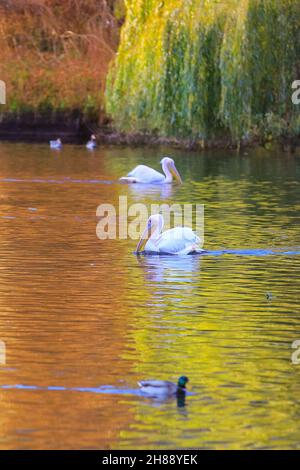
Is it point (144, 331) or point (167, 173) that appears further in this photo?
point (167, 173)

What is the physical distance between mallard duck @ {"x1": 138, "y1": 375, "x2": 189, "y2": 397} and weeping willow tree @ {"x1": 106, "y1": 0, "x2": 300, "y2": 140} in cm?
2046

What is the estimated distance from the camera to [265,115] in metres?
30.5

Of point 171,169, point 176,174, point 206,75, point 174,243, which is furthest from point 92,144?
point 174,243

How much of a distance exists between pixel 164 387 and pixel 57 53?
32290mm

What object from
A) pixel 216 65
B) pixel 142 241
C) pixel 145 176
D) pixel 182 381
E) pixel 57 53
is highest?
pixel 57 53

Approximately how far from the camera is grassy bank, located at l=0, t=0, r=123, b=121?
38.5 metres

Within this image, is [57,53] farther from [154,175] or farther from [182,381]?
[182,381]

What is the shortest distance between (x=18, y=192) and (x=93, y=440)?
50.6 ft

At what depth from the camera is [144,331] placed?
10906 millimetres

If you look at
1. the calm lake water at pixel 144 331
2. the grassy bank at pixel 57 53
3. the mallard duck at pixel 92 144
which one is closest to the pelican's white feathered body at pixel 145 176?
the calm lake water at pixel 144 331

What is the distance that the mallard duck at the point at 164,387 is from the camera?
28.3 ft

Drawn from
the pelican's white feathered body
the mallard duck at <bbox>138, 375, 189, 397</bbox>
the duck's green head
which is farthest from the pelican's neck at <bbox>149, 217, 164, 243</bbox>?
the pelican's white feathered body

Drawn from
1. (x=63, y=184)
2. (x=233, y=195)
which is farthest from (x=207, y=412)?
(x=63, y=184)
